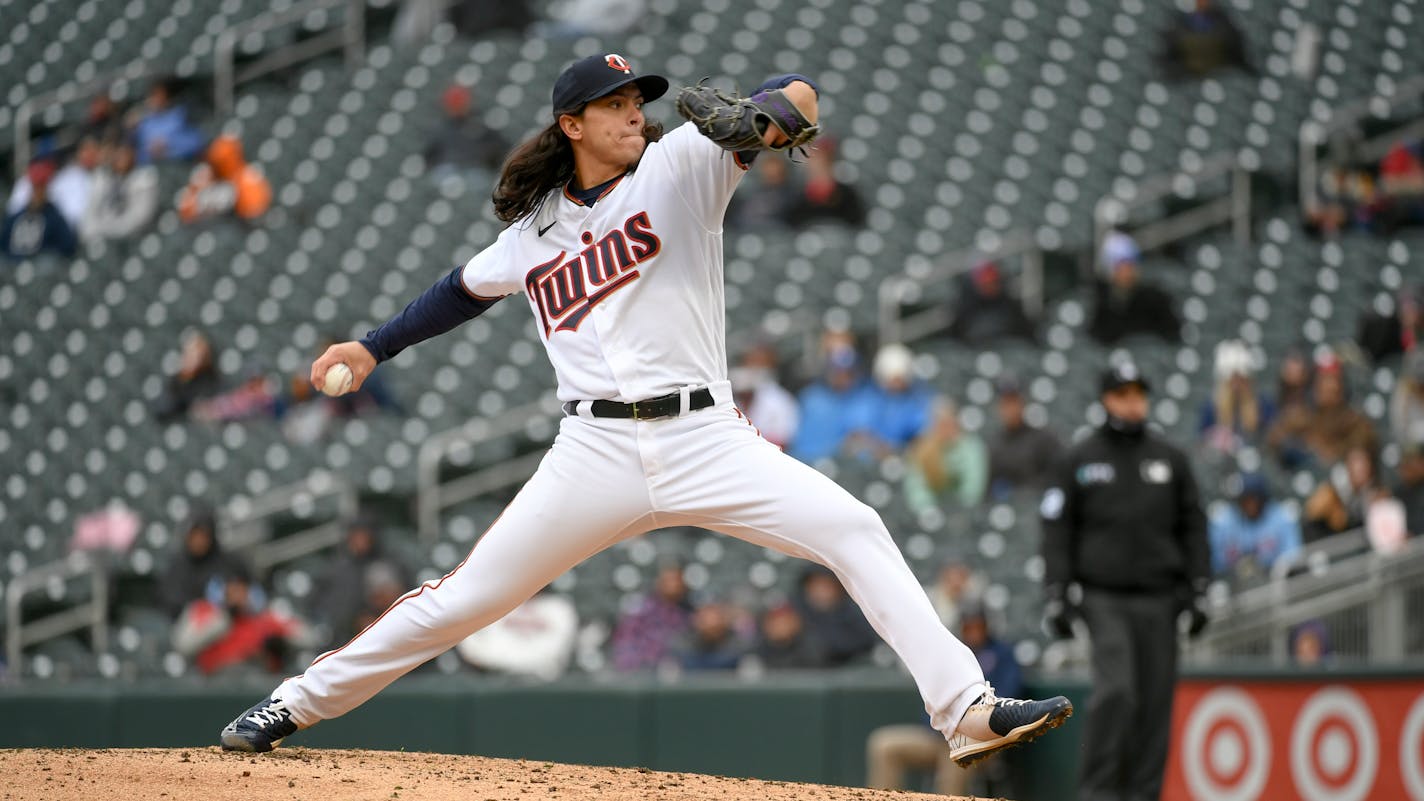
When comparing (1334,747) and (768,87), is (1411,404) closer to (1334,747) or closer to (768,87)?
(1334,747)

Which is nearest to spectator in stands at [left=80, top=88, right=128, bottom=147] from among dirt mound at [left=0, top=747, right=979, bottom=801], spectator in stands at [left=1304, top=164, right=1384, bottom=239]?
spectator in stands at [left=1304, top=164, right=1384, bottom=239]

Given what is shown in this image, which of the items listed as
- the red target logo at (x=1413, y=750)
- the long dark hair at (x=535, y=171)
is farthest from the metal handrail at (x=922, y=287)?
the long dark hair at (x=535, y=171)

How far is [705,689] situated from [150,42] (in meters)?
10.6

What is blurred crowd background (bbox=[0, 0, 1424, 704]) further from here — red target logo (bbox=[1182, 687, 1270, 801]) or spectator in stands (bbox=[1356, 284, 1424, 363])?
red target logo (bbox=[1182, 687, 1270, 801])

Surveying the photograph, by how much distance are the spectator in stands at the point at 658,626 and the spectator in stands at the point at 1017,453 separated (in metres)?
1.89

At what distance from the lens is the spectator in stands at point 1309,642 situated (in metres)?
7.85

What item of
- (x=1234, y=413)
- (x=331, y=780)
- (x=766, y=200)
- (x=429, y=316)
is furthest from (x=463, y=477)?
(x=331, y=780)

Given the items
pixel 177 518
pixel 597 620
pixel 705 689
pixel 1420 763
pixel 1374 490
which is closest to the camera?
pixel 1420 763

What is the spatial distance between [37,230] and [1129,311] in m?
8.26

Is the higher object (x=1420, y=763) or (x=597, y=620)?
(x=597, y=620)

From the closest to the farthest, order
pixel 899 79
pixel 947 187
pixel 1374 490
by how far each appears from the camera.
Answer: pixel 1374 490, pixel 947 187, pixel 899 79

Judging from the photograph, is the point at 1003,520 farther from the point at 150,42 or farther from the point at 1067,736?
the point at 150,42

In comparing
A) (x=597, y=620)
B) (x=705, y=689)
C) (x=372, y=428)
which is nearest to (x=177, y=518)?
(x=372, y=428)

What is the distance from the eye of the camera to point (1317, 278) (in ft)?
41.7
